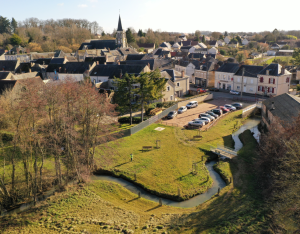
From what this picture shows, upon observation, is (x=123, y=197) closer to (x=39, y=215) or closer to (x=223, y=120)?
(x=39, y=215)

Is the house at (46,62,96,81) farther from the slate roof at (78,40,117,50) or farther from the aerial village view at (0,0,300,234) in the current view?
the slate roof at (78,40,117,50)

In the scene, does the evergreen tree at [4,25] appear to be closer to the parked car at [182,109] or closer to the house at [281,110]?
the parked car at [182,109]

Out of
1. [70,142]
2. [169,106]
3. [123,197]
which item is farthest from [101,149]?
[169,106]

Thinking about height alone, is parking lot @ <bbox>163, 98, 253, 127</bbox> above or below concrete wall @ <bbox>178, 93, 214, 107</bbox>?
below

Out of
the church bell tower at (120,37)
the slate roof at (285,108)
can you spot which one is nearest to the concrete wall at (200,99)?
the slate roof at (285,108)

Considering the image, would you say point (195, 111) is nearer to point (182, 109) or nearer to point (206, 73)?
point (182, 109)

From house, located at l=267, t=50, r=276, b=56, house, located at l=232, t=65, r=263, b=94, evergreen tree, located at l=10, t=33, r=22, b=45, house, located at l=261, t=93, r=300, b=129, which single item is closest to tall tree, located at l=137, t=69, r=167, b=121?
house, located at l=261, t=93, r=300, b=129
